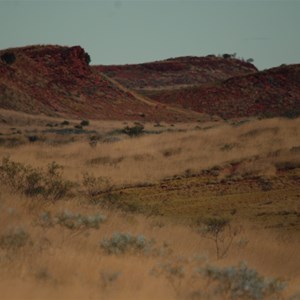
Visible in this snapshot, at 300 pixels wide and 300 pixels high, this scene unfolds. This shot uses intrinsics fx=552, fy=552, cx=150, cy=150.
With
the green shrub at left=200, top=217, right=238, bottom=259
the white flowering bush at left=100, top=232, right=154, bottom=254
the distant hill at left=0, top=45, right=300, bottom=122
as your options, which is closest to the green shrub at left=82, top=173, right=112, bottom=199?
the green shrub at left=200, top=217, right=238, bottom=259

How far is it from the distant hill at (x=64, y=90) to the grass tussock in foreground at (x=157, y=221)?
78.2 feet

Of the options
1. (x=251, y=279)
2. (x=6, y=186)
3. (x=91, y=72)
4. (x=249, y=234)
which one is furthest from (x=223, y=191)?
(x=91, y=72)

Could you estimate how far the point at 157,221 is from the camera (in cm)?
1098

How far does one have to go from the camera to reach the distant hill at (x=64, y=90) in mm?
46188

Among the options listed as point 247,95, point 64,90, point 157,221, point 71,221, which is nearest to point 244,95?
point 247,95

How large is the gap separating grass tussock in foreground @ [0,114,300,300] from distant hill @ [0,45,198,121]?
2383 cm

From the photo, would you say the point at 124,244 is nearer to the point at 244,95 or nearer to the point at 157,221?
the point at 157,221

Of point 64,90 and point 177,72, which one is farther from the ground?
point 177,72

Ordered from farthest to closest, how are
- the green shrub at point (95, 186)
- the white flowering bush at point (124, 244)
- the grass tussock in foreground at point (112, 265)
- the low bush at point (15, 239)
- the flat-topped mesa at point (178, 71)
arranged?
the flat-topped mesa at point (178, 71) → the green shrub at point (95, 186) → the white flowering bush at point (124, 244) → the low bush at point (15, 239) → the grass tussock in foreground at point (112, 265)

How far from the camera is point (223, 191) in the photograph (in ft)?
52.0

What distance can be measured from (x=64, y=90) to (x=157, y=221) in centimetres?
4220

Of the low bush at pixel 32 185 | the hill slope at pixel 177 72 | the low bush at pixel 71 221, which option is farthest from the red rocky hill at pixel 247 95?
the low bush at pixel 71 221

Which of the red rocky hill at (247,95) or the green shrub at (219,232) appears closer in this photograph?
the green shrub at (219,232)

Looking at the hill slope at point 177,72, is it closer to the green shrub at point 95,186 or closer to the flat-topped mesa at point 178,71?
the flat-topped mesa at point 178,71
